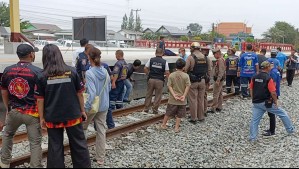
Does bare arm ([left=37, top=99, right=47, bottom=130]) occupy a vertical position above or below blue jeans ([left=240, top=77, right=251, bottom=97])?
above

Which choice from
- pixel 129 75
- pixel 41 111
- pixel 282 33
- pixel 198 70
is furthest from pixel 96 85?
pixel 282 33

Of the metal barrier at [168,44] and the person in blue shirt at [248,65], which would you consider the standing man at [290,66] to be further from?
the metal barrier at [168,44]

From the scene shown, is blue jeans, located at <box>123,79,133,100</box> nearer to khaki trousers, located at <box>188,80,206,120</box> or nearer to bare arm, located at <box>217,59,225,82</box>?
khaki trousers, located at <box>188,80,206,120</box>

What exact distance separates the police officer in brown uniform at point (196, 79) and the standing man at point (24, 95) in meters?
4.31

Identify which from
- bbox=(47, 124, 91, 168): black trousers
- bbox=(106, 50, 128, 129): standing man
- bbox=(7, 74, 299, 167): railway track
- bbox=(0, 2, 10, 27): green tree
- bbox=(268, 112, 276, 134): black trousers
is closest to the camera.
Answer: bbox=(47, 124, 91, 168): black trousers

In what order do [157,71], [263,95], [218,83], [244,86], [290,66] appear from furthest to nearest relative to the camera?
1. [290,66]
2. [244,86]
3. [218,83]
4. [157,71]
5. [263,95]

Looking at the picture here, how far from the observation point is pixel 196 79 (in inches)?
327

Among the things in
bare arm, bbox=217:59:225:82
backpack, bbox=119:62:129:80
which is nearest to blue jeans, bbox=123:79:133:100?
backpack, bbox=119:62:129:80

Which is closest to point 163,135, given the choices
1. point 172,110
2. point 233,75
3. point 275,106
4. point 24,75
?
point 172,110

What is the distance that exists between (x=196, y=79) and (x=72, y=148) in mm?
4251

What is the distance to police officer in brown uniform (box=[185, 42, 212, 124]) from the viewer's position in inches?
326

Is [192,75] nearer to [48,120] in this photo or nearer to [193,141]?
[193,141]

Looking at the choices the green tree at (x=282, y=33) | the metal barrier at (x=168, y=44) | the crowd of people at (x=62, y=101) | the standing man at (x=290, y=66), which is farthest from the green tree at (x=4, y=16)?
the crowd of people at (x=62, y=101)

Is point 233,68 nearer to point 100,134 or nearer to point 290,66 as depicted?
point 290,66
